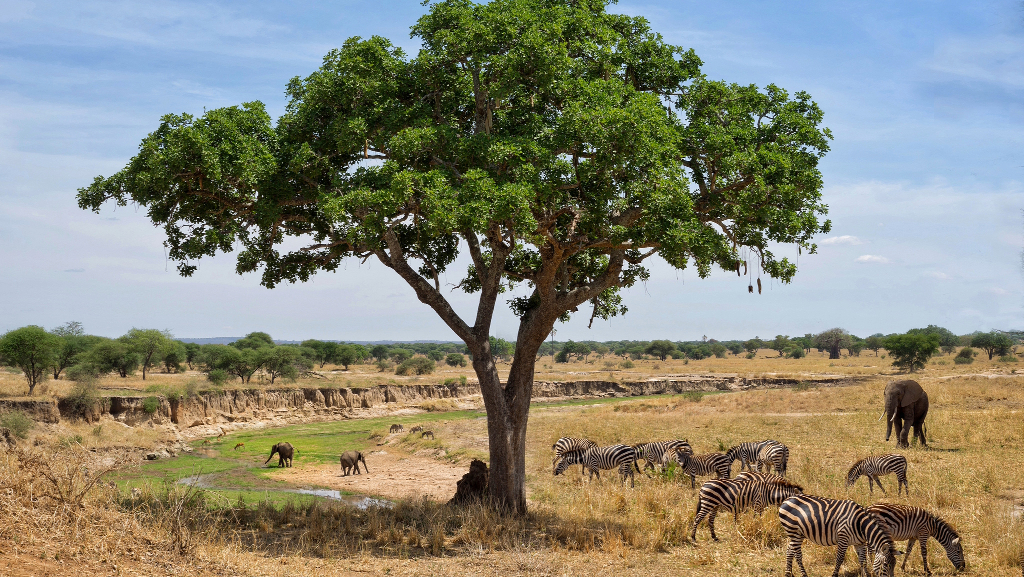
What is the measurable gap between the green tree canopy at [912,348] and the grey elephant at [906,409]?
59.6 m

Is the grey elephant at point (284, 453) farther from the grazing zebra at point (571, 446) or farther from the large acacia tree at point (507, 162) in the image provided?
the large acacia tree at point (507, 162)

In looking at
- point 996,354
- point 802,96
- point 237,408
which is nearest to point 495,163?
point 802,96

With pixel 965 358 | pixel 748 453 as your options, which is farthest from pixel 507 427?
pixel 965 358

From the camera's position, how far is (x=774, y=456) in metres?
17.3

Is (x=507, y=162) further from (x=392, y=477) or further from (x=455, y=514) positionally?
(x=392, y=477)

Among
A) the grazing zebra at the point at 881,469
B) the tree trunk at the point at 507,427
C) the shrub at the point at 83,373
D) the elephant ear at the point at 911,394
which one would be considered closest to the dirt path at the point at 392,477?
the tree trunk at the point at 507,427

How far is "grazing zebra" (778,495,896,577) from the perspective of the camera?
886cm

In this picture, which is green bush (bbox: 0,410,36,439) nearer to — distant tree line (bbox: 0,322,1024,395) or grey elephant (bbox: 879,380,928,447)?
distant tree line (bbox: 0,322,1024,395)

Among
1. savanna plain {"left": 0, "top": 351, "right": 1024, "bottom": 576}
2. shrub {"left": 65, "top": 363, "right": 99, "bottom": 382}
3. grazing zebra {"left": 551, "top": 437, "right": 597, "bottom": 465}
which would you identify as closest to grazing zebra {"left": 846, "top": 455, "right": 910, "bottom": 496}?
savanna plain {"left": 0, "top": 351, "right": 1024, "bottom": 576}

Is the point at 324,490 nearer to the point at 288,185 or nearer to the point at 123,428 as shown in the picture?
the point at 288,185

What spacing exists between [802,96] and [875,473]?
8.61m

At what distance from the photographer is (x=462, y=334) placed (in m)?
14.0

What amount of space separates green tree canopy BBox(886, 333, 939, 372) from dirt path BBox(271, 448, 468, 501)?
67.2 metres

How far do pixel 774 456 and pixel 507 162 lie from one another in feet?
36.2
